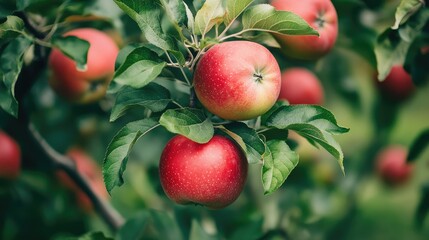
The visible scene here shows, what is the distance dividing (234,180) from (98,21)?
0.75 metres

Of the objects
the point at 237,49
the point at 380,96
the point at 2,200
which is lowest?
the point at 2,200

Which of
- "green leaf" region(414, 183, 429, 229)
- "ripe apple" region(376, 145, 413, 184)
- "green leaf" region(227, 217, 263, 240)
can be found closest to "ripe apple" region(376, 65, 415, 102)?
"green leaf" region(414, 183, 429, 229)

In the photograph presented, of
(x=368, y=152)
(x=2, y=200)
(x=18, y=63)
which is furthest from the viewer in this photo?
(x=368, y=152)

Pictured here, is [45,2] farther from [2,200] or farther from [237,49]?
[2,200]

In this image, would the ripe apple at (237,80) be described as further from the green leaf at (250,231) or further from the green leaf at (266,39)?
the green leaf at (250,231)

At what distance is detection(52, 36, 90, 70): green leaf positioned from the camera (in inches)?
50.7

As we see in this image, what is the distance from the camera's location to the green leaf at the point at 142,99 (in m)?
1.13

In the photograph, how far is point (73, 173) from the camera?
5.41 ft

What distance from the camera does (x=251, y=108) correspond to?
1104mm

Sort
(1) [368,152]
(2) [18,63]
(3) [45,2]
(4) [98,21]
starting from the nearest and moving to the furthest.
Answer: (2) [18,63] → (3) [45,2] → (4) [98,21] → (1) [368,152]

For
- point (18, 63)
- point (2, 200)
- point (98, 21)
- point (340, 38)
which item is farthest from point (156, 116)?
point (2, 200)

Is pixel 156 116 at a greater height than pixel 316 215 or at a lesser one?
greater

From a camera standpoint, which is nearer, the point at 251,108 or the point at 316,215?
the point at 251,108

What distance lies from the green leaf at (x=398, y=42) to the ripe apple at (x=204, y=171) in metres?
0.45
